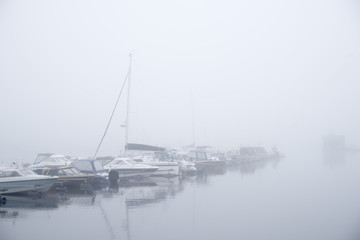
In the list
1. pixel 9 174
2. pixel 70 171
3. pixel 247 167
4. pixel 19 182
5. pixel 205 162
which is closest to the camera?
pixel 19 182

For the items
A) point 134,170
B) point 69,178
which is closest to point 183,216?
point 69,178

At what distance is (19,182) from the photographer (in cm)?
2117

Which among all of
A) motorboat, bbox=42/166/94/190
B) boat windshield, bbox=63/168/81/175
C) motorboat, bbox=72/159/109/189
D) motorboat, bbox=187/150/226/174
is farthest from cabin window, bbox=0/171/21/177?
motorboat, bbox=187/150/226/174

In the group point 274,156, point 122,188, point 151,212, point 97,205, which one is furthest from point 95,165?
point 274,156

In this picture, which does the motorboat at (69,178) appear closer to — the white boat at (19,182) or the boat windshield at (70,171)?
the boat windshield at (70,171)

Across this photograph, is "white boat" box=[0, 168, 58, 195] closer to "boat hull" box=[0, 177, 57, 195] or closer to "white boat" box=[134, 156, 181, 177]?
"boat hull" box=[0, 177, 57, 195]

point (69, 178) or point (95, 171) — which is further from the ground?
point (95, 171)

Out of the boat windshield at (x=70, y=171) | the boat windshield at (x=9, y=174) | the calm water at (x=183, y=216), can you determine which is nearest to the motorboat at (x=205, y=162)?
the boat windshield at (x=70, y=171)

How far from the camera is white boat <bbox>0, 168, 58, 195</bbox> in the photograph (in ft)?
69.0

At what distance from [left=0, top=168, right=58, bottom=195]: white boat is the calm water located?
2.67ft

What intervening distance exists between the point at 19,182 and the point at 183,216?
1030cm

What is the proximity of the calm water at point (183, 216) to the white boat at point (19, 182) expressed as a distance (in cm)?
81

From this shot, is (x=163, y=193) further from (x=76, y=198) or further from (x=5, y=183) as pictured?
(x=5, y=183)

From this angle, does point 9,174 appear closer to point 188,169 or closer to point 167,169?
point 167,169
